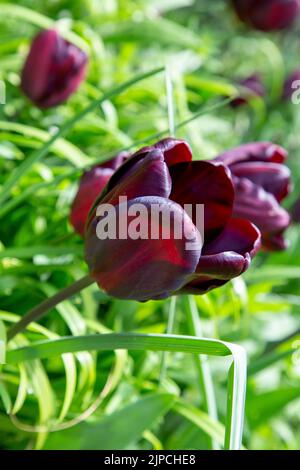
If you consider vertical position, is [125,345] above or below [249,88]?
above

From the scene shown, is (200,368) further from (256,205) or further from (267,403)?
(267,403)

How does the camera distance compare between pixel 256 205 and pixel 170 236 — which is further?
pixel 256 205

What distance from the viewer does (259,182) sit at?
573 mm

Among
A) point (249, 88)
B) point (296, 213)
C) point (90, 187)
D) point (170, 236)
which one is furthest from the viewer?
point (249, 88)

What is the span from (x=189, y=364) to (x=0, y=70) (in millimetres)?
380

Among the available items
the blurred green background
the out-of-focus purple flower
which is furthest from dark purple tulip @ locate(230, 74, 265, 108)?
the out-of-focus purple flower

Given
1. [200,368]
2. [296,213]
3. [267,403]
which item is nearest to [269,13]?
[296,213]

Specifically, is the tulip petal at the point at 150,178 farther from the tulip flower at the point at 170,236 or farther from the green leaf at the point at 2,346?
the green leaf at the point at 2,346

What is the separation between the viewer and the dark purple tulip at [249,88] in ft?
3.67

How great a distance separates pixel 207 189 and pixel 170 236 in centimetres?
5

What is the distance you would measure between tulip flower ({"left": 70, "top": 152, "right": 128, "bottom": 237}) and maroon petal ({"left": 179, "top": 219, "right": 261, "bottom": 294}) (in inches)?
5.3

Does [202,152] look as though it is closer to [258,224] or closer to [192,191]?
[258,224]

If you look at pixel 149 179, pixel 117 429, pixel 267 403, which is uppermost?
pixel 149 179

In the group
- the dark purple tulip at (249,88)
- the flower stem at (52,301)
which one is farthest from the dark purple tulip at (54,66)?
the dark purple tulip at (249,88)
